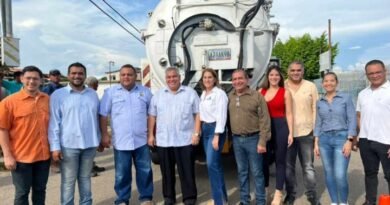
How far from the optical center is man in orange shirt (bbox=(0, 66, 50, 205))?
3691 millimetres

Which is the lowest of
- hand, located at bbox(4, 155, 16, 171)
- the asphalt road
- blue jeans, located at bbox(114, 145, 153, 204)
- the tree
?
the asphalt road

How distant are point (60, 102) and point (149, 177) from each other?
1.44 m

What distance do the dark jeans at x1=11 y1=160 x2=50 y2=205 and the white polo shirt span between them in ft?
11.0

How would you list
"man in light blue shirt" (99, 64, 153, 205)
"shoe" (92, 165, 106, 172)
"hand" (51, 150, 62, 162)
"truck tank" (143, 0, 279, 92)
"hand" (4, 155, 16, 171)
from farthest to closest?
"shoe" (92, 165, 106, 172) < "truck tank" (143, 0, 279, 92) < "man in light blue shirt" (99, 64, 153, 205) < "hand" (51, 150, 62, 162) < "hand" (4, 155, 16, 171)

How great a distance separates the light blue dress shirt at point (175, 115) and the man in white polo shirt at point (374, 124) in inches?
73.2

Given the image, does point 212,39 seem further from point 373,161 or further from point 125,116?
point 373,161

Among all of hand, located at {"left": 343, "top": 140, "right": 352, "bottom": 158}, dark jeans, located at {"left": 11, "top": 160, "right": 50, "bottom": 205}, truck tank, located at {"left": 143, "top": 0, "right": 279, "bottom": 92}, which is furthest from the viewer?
truck tank, located at {"left": 143, "top": 0, "right": 279, "bottom": 92}

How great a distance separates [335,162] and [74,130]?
2.78 m

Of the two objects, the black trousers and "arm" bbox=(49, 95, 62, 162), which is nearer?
"arm" bbox=(49, 95, 62, 162)

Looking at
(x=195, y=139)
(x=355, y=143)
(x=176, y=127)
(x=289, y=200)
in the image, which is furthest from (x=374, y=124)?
(x=176, y=127)

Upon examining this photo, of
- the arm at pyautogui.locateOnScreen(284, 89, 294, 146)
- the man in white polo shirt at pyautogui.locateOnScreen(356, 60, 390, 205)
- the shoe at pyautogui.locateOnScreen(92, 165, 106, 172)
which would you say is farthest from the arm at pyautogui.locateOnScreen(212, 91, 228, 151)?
the shoe at pyautogui.locateOnScreen(92, 165, 106, 172)

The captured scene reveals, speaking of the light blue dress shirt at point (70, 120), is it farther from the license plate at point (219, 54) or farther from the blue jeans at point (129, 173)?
the license plate at point (219, 54)

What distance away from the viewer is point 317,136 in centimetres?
444

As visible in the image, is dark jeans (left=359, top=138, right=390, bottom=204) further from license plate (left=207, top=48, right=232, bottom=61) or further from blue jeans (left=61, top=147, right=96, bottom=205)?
blue jeans (left=61, top=147, right=96, bottom=205)
